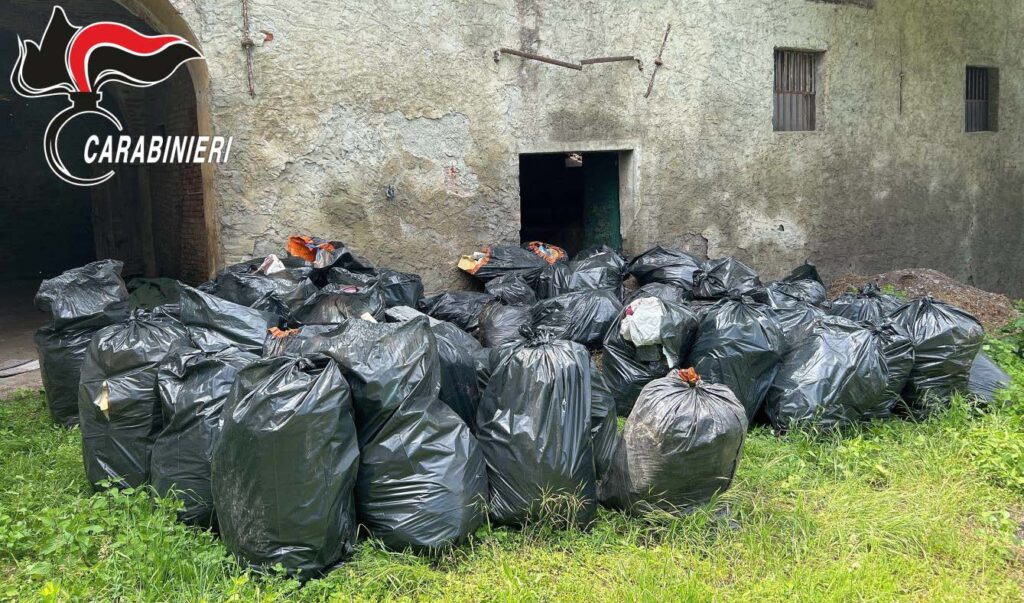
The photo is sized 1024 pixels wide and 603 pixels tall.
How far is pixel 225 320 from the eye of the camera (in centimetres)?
385

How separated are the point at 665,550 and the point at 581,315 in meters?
2.12

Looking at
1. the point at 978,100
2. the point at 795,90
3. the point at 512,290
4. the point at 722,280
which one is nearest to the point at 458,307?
the point at 512,290

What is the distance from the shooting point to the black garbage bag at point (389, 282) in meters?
4.96

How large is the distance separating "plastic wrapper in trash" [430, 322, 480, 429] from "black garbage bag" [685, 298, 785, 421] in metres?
1.32

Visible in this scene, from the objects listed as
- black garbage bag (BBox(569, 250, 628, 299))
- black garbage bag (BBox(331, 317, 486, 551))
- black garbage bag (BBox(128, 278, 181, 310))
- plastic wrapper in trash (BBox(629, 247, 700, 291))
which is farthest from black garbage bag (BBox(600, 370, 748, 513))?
black garbage bag (BBox(128, 278, 181, 310))

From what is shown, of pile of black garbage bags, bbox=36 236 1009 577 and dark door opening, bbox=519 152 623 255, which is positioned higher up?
dark door opening, bbox=519 152 623 255

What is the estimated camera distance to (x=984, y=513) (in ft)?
10.7

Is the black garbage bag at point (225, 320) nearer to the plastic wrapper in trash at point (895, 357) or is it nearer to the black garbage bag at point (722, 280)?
the black garbage bag at point (722, 280)

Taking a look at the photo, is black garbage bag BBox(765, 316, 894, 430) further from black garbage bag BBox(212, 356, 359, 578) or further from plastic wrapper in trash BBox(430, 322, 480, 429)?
black garbage bag BBox(212, 356, 359, 578)

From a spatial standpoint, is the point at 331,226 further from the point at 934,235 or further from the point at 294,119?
the point at 934,235

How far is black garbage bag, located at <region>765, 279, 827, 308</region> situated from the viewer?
5129mm

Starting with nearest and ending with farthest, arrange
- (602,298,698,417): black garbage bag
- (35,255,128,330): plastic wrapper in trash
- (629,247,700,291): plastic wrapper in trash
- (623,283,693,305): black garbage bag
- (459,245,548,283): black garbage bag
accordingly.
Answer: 1. (602,298,698,417): black garbage bag
2. (35,255,128,330): plastic wrapper in trash
3. (623,283,693,305): black garbage bag
4. (629,247,700,291): plastic wrapper in trash
5. (459,245,548,283): black garbage bag

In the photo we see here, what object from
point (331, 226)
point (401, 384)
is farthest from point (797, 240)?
point (401, 384)

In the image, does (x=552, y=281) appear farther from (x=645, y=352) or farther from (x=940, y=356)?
(x=940, y=356)
